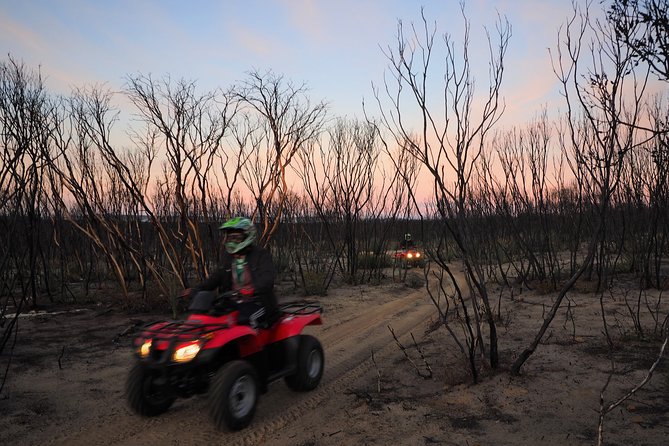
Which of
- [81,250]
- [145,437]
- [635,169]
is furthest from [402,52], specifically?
[81,250]

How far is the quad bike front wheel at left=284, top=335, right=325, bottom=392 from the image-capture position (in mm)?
3857

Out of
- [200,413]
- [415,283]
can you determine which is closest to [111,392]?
[200,413]

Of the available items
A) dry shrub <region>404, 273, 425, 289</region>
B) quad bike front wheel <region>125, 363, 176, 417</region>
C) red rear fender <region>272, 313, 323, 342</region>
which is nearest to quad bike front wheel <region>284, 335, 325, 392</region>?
red rear fender <region>272, 313, 323, 342</region>

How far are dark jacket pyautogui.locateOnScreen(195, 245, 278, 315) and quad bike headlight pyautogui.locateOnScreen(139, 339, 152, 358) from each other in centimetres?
63

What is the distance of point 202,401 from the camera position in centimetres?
379

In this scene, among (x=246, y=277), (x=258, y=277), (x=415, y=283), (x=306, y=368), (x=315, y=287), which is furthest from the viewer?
(x=415, y=283)

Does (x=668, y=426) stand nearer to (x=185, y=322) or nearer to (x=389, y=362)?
(x=389, y=362)

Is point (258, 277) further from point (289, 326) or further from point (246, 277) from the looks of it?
point (289, 326)

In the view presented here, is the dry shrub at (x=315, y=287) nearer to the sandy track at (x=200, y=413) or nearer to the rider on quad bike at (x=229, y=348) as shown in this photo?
the sandy track at (x=200, y=413)

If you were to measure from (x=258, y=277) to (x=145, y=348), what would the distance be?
94 centimetres

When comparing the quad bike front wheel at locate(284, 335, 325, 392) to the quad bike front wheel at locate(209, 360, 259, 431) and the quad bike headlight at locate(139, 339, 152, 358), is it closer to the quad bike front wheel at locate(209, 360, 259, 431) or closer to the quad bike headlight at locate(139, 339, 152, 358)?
the quad bike front wheel at locate(209, 360, 259, 431)

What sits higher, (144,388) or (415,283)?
(144,388)

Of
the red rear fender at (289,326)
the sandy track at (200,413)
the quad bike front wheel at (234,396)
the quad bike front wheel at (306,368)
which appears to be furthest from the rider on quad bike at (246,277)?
the sandy track at (200,413)

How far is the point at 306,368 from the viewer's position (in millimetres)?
3879
